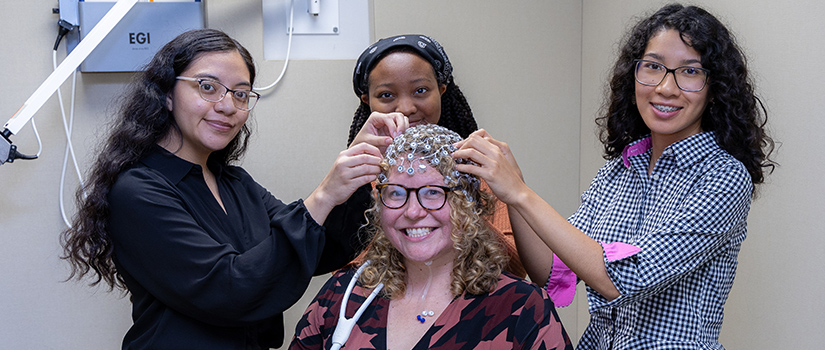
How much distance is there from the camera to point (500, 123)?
2748mm

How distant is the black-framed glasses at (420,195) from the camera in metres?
1.50

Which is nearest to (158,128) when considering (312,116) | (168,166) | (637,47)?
(168,166)

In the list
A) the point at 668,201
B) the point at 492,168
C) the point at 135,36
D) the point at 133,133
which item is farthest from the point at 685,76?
the point at 135,36

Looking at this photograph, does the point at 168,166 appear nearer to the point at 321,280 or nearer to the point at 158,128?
the point at 158,128

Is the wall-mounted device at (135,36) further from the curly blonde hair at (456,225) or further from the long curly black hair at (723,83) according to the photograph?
the long curly black hair at (723,83)

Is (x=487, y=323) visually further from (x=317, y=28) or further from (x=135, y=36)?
(x=135, y=36)

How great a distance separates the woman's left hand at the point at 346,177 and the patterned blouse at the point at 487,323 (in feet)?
0.86

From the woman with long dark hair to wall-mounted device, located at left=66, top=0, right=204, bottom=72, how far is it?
75cm

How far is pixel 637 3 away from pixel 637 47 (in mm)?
1009

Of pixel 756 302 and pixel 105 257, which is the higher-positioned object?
A: pixel 105 257

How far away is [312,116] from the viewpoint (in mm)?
2584

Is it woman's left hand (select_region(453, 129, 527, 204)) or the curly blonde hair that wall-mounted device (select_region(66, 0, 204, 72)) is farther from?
woman's left hand (select_region(453, 129, 527, 204))

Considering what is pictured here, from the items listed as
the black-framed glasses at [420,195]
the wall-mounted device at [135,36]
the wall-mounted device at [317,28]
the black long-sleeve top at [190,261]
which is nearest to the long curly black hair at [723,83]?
the black-framed glasses at [420,195]

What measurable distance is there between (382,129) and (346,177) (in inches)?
9.4
